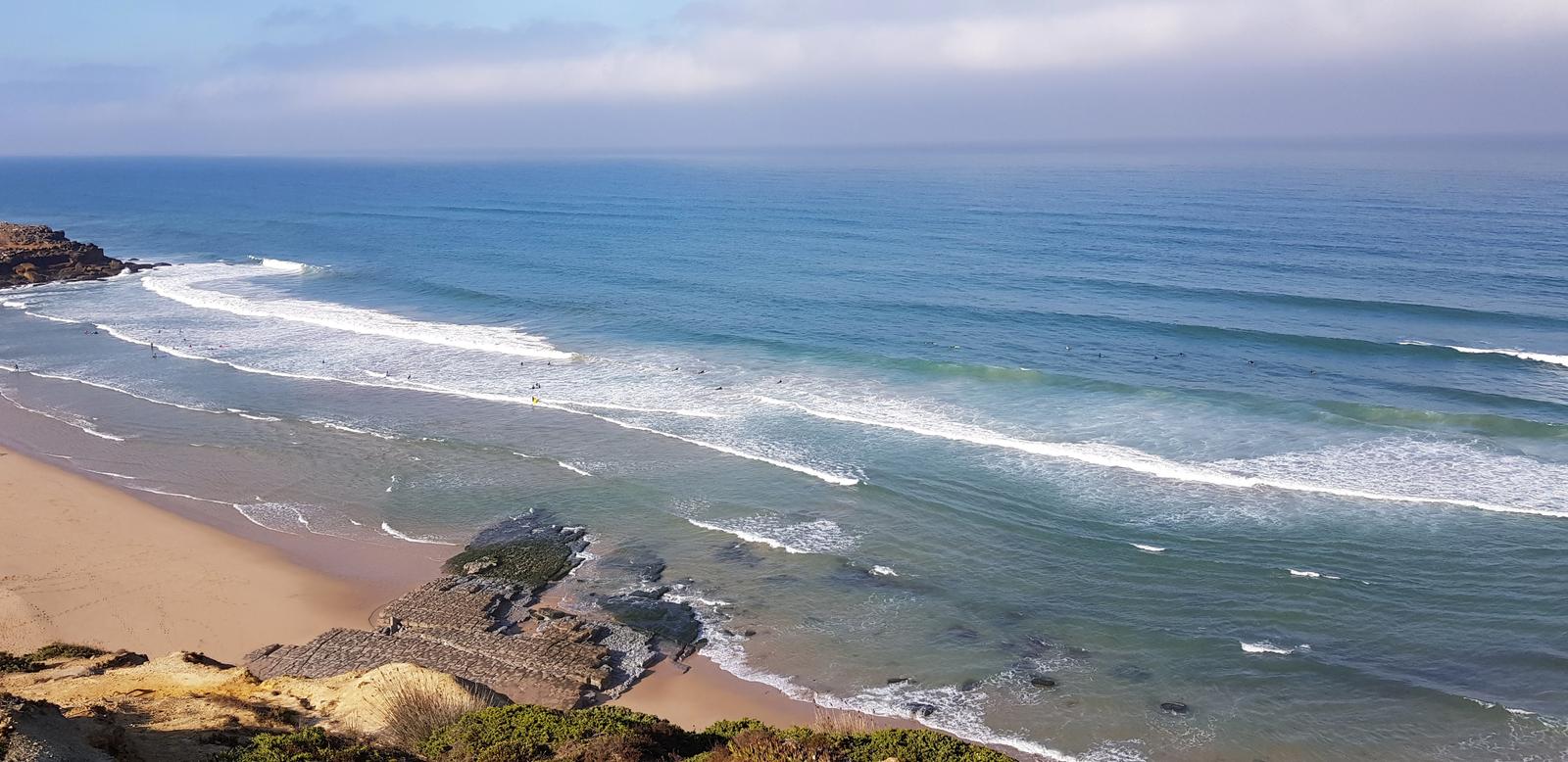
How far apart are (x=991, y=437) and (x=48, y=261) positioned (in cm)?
6932

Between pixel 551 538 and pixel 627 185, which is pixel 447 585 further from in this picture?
pixel 627 185

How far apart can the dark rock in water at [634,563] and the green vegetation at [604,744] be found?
8.81 meters

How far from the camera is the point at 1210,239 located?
2458 inches

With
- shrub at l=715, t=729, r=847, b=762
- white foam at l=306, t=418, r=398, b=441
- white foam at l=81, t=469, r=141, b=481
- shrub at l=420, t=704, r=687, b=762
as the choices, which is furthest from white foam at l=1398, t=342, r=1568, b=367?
white foam at l=81, t=469, r=141, b=481

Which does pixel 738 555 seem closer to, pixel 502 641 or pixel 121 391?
pixel 502 641

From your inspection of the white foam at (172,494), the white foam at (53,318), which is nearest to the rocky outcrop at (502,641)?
the white foam at (172,494)

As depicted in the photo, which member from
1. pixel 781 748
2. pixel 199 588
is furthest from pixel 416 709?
pixel 199 588

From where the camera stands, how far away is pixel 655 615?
22.2 m

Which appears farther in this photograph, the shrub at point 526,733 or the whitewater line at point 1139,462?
the whitewater line at point 1139,462

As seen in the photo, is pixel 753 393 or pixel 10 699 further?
pixel 753 393

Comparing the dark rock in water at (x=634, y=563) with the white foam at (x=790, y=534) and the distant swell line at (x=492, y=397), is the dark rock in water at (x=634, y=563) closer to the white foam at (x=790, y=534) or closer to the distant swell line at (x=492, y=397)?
the white foam at (x=790, y=534)

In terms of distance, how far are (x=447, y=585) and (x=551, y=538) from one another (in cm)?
341

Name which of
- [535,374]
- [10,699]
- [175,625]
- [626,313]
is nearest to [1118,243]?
[626,313]

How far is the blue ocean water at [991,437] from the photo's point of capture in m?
19.8
